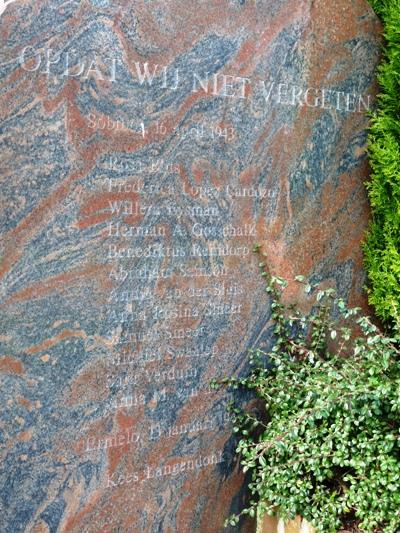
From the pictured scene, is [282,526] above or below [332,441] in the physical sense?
below

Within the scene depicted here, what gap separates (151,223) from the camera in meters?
3.15

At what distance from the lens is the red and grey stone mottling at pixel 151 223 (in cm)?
288

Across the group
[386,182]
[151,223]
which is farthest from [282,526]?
[386,182]

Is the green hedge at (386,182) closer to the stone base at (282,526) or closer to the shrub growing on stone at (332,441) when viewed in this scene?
the shrub growing on stone at (332,441)

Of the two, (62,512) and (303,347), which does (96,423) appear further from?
(303,347)

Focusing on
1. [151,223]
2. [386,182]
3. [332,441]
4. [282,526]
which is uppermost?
[386,182]

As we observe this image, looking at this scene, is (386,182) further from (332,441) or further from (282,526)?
(282,526)

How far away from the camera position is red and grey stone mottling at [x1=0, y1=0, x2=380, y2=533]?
2877 mm

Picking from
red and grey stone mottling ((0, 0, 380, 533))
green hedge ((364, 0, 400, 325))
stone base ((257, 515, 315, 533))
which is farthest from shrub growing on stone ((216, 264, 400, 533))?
green hedge ((364, 0, 400, 325))

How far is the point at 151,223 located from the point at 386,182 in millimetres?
1395

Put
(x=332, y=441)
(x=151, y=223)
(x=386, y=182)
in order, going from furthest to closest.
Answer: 1. (x=386, y=182)
2. (x=151, y=223)
3. (x=332, y=441)

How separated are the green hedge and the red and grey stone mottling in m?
0.14

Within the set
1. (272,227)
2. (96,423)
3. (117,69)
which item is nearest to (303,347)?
(272,227)

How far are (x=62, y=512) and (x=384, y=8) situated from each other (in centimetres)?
308
